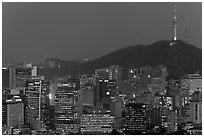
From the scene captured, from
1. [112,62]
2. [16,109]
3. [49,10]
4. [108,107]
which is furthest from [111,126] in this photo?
[49,10]

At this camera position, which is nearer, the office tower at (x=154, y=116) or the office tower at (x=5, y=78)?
the office tower at (x=5, y=78)

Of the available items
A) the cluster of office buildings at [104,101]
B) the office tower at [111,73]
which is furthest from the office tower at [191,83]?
the office tower at [111,73]

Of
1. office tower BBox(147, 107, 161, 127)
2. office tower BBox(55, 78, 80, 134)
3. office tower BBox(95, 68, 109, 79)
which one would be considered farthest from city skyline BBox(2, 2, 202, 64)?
office tower BBox(147, 107, 161, 127)

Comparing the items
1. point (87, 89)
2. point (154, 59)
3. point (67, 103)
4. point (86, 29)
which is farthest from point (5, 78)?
point (154, 59)

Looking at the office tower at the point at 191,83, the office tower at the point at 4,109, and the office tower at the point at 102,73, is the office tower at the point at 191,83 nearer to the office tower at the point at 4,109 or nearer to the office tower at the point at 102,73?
the office tower at the point at 102,73

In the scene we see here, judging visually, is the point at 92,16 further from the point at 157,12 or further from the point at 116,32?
the point at 157,12

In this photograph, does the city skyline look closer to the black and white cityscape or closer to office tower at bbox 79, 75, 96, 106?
the black and white cityscape
